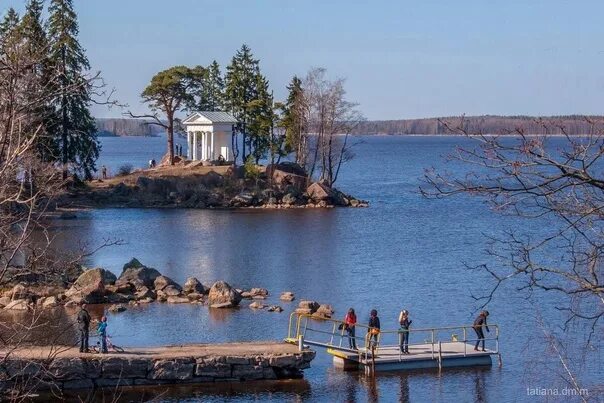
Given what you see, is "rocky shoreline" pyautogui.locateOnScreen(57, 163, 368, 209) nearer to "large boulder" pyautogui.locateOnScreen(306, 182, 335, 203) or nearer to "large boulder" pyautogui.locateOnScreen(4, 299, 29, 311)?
"large boulder" pyautogui.locateOnScreen(306, 182, 335, 203)

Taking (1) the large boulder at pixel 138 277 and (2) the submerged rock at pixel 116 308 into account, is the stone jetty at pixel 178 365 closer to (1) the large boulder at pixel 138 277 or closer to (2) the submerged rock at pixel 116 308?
(2) the submerged rock at pixel 116 308

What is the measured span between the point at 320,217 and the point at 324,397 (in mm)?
49304

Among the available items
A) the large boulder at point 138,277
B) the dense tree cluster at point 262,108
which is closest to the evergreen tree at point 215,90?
the dense tree cluster at point 262,108

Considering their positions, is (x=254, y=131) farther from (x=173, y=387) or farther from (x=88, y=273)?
(x=173, y=387)

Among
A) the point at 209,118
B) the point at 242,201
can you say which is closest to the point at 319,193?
the point at 242,201

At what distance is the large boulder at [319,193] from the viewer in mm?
83000

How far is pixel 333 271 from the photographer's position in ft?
160

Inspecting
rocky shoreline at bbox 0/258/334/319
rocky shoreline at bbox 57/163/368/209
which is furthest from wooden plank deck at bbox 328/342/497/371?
rocky shoreline at bbox 57/163/368/209

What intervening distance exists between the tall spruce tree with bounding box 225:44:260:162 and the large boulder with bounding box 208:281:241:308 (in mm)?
51967

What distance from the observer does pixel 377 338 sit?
30141 millimetres

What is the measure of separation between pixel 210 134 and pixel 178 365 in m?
62.6

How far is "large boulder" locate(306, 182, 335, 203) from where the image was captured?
8300 centimetres

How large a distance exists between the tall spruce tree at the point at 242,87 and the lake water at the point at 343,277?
15.2 meters

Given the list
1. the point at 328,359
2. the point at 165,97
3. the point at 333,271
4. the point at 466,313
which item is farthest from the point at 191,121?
the point at 328,359
